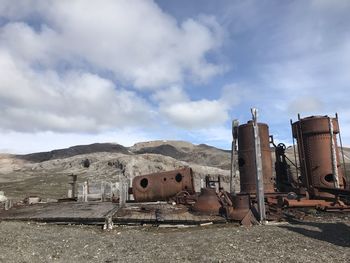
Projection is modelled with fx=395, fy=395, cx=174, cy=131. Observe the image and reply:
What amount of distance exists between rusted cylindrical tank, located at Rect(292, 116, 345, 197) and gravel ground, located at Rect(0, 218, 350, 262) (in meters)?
5.21

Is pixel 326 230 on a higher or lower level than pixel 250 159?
lower

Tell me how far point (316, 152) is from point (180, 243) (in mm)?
10626

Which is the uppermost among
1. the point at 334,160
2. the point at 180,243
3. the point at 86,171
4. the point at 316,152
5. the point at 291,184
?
the point at 86,171

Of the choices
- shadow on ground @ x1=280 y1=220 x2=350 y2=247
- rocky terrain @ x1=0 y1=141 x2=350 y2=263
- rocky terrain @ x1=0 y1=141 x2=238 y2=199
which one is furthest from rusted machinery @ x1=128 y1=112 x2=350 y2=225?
rocky terrain @ x1=0 y1=141 x2=238 y2=199

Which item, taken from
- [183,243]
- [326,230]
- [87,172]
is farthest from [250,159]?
[87,172]

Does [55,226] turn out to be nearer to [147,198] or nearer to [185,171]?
[147,198]

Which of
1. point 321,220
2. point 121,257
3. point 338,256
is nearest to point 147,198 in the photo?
point 321,220

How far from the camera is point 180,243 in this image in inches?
407

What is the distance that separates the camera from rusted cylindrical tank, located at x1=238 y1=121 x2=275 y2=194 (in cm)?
1850

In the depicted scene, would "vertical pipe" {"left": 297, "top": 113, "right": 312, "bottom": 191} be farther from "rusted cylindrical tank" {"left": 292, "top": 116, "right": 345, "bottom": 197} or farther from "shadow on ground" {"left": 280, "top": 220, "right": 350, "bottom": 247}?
"shadow on ground" {"left": 280, "top": 220, "right": 350, "bottom": 247}

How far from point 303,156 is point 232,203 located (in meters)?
6.31

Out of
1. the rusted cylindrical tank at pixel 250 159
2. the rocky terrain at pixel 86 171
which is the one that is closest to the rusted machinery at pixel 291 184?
the rusted cylindrical tank at pixel 250 159

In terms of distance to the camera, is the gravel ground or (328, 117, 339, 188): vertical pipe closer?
the gravel ground

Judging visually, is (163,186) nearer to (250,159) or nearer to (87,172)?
(250,159)
